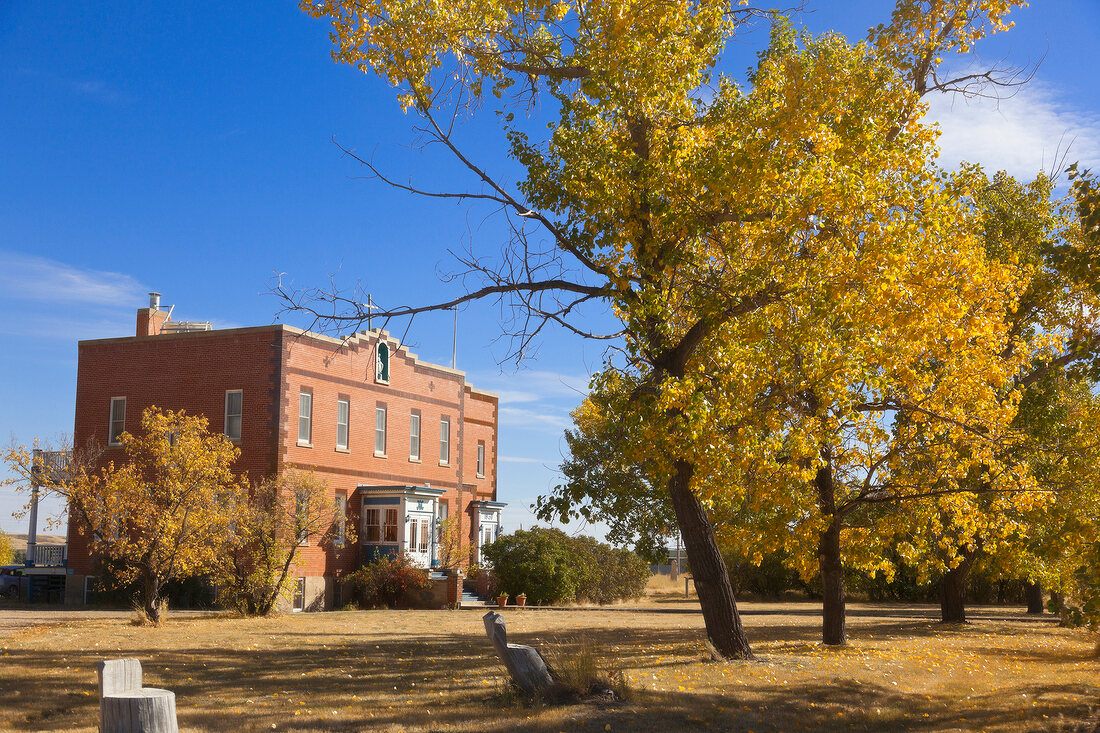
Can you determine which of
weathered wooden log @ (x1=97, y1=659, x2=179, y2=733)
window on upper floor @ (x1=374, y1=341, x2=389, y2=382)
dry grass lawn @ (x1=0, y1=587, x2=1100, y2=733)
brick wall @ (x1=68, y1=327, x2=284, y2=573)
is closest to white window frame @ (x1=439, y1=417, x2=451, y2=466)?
window on upper floor @ (x1=374, y1=341, x2=389, y2=382)

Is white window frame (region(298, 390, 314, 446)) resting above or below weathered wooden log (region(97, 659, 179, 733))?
above

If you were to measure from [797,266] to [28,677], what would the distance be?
451 inches

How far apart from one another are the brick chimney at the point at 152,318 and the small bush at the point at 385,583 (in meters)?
11.8

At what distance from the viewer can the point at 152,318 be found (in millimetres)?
34469

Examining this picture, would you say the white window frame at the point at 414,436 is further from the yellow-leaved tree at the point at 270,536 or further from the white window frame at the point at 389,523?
the yellow-leaved tree at the point at 270,536

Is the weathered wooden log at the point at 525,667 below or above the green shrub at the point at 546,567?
above

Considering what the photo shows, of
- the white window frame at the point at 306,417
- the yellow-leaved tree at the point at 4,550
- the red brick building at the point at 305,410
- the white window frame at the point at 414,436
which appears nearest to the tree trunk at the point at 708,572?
the red brick building at the point at 305,410

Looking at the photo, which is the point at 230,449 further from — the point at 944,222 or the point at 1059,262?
the point at 1059,262

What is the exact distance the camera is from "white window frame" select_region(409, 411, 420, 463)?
124ft

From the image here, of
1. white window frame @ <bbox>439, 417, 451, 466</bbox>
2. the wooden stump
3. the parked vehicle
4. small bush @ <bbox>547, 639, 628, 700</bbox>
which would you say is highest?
white window frame @ <bbox>439, 417, 451, 466</bbox>

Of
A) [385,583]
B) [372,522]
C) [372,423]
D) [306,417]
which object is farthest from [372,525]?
[306,417]

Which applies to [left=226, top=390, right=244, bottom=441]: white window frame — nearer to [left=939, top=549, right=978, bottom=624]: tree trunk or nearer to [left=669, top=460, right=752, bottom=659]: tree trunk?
[left=669, top=460, right=752, bottom=659]: tree trunk

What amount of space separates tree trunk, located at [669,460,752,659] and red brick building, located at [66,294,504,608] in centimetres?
1734

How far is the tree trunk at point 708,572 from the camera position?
14.1 metres
